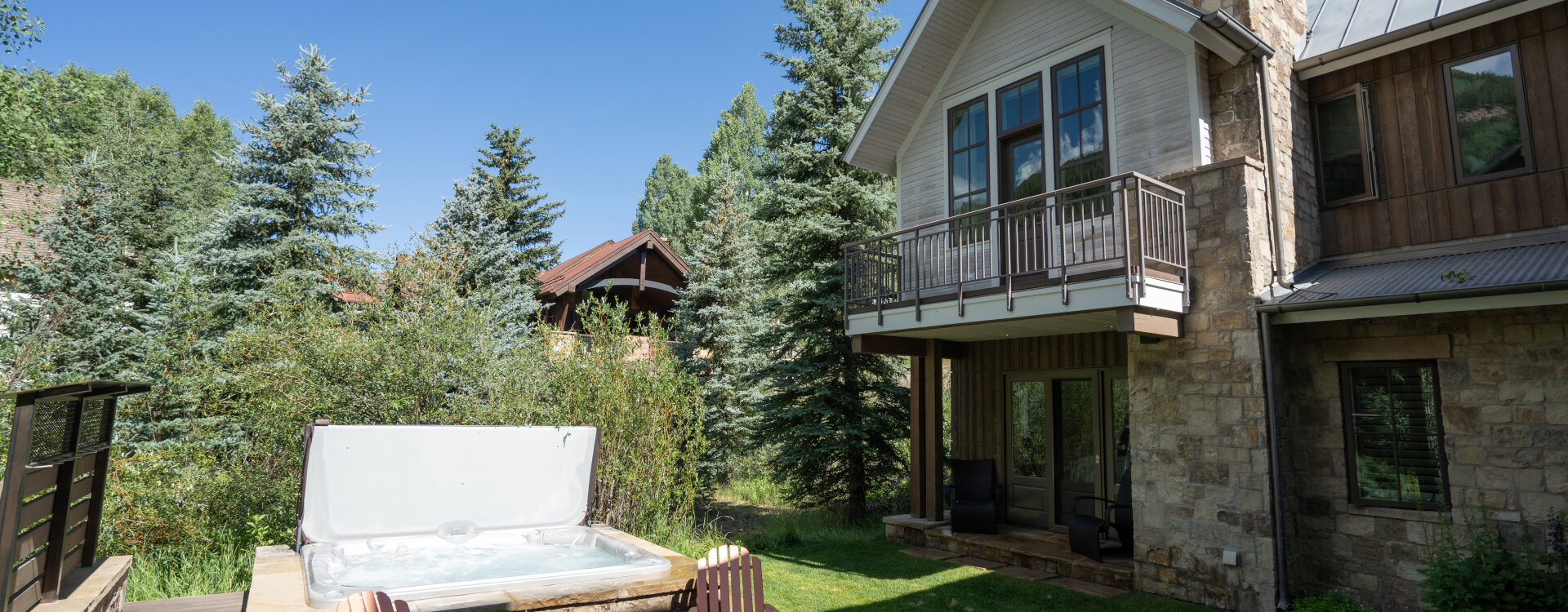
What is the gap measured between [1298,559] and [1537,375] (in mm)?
2222

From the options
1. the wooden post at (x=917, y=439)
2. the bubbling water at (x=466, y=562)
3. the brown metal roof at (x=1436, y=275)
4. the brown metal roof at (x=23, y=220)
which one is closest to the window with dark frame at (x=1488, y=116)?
the brown metal roof at (x=1436, y=275)

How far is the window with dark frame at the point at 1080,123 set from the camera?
307 inches

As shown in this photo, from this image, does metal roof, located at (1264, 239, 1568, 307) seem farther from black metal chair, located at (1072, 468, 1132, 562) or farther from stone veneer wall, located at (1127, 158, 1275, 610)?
black metal chair, located at (1072, 468, 1132, 562)

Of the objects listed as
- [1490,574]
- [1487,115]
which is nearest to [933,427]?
[1490,574]

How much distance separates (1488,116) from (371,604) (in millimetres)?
8903

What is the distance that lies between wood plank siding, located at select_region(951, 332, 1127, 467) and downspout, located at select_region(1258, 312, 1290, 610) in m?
2.25

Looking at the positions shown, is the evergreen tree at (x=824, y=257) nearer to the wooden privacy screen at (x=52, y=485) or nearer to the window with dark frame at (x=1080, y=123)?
the window with dark frame at (x=1080, y=123)

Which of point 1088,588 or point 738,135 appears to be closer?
point 1088,588

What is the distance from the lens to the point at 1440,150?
6555 millimetres

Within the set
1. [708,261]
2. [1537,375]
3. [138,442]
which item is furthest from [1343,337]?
[138,442]

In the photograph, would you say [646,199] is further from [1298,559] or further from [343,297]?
[1298,559]

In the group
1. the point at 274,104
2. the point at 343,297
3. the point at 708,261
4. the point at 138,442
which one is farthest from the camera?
the point at 708,261

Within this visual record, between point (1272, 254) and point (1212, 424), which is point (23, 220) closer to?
point (1212, 424)

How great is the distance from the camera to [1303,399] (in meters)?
6.57
